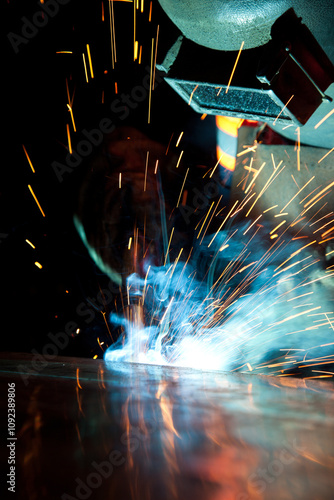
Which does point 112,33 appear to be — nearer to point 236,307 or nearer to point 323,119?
point 323,119

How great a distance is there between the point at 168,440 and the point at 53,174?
412 cm

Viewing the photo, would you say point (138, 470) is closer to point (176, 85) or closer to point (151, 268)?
point (176, 85)

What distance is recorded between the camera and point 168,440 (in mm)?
739

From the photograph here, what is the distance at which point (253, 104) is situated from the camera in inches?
79.8

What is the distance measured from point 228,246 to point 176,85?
1600mm

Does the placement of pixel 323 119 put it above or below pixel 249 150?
below

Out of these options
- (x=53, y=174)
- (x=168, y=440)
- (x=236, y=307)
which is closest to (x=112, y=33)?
(x=53, y=174)

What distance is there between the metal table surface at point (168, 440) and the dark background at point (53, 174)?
11.1ft

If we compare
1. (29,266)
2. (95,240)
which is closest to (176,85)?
(95,240)

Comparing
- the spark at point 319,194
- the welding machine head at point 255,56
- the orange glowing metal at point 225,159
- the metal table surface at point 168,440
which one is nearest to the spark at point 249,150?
the orange glowing metal at point 225,159

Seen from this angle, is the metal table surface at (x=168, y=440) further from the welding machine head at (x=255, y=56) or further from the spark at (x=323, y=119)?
the spark at (x=323, y=119)

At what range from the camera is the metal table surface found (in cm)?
56

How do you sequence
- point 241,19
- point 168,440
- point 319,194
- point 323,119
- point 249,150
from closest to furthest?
point 168,440
point 241,19
point 323,119
point 319,194
point 249,150

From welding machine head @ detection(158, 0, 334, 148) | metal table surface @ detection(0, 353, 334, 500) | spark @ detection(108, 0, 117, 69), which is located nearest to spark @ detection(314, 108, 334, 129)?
welding machine head @ detection(158, 0, 334, 148)
